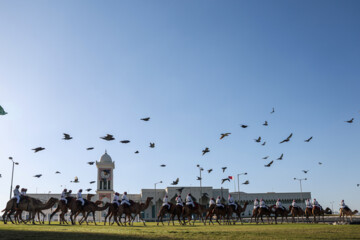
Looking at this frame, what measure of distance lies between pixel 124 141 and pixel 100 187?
67.3 meters

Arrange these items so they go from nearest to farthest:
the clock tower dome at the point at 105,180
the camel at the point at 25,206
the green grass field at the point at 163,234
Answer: the green grass field at the point at 163,234
the camel at the point at 25,206
the clock tower dome at the point at 105,180

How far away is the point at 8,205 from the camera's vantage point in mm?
24953

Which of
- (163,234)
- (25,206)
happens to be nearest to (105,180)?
(25,206)

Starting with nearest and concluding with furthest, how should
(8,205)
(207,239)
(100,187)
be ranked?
(207,239)
(8,205)
(100,187)

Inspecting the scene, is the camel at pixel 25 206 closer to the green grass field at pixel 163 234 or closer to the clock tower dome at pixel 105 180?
Result: the green grass field at pixel 163 234

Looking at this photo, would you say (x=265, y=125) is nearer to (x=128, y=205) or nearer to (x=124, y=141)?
(x=124, y=141)

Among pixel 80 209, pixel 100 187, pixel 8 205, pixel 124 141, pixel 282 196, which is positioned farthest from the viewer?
pixel 282 196

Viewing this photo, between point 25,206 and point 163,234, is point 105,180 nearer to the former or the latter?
point 25,206

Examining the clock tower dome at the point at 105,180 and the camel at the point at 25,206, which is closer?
the camel at the point at 25,206

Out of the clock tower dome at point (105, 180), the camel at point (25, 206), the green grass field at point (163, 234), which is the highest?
the clock tower dome at point (105, 180)

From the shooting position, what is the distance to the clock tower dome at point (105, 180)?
3194 inches

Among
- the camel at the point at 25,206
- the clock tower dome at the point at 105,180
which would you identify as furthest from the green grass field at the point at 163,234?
the clock tower dome at the point at 105,180

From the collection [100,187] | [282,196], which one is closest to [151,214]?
[100,187]

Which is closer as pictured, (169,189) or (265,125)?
(265,125)
